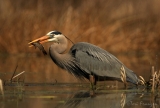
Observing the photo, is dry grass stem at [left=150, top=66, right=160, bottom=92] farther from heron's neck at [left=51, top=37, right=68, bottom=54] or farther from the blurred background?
the blurred background

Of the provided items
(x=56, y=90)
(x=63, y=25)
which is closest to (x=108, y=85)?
(x=56, y=90)

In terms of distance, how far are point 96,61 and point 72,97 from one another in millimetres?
2242

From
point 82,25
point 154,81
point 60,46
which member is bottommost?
point 154,81

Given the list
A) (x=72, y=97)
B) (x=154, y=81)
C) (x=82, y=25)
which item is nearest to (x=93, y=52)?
(x=154, y=81)

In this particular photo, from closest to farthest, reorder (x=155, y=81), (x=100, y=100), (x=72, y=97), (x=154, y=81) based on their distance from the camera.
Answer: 1. (x=100, y=100)
2. (x=72, y=97)
3. (x=154, y=81)
4. (x=155, y=81)

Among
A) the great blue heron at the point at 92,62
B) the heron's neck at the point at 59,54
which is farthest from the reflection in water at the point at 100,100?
the heron's neck at the point at 59,54

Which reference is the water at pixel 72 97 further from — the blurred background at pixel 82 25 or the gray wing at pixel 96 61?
the blurred background at pixel 82 25

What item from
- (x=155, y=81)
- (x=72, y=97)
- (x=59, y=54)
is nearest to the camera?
(x=72, y=97)

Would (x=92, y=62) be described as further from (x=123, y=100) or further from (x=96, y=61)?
(x=123, y=100)

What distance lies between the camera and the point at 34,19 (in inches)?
701

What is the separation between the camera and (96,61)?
11594 millimetres

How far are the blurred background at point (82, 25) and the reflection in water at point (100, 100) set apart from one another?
7261 millimetres

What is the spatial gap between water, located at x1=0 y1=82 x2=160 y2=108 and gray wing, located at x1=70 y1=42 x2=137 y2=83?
0.63 metres

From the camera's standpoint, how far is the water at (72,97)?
341 inches
